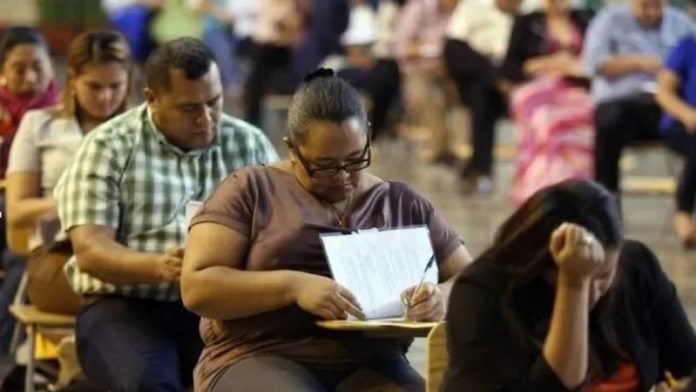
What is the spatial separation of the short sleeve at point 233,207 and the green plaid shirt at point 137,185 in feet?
2.37

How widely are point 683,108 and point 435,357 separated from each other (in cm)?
544

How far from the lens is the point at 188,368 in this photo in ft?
15.4

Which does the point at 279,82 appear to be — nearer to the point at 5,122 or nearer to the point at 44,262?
the point at 5,122

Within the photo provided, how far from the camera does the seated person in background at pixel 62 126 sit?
5.26 meters

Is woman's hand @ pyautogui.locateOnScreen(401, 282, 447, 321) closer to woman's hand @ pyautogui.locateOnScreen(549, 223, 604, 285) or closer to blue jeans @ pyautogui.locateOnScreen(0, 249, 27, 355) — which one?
woman's hand @ pyautogui.locateOnScreen(549, 223, 604, 285)

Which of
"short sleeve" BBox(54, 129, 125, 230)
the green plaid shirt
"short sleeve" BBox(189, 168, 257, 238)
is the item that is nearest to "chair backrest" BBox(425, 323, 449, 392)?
"short sleeve" BBox(189, 168, 257, 238)

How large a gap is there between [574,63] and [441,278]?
6.12m

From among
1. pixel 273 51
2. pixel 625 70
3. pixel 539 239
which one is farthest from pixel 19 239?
pixel 273 51

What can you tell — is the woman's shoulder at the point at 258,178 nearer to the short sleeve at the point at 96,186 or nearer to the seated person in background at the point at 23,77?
the short sleeve at the point at 96,186

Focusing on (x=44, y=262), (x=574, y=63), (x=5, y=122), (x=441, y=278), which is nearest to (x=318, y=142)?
(x=441, y=278)

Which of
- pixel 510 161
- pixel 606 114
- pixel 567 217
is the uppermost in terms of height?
pixel 567 217

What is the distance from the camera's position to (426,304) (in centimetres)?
384

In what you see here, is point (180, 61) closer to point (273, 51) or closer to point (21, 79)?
point (21, 79)

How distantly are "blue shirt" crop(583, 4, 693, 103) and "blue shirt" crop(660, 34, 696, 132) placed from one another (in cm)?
48
